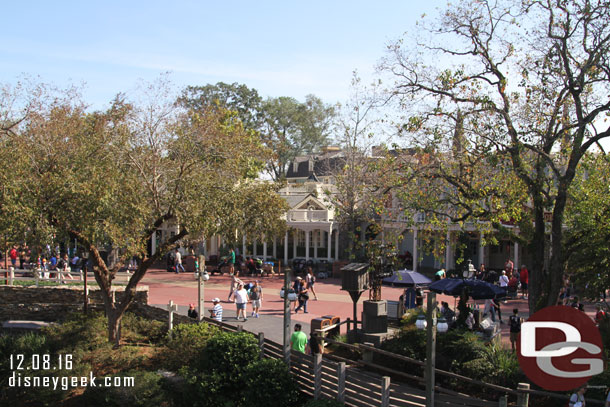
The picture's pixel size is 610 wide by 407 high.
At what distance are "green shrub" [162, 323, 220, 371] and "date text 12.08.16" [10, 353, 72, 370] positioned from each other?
8.58 ft

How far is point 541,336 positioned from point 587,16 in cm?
699

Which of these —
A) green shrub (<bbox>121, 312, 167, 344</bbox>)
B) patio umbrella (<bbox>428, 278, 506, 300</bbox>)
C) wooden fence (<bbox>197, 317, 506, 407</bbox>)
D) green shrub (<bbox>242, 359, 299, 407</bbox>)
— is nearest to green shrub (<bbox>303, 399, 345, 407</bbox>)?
wooden fence (<bbox>197, 317, 506, 407</bbox>)

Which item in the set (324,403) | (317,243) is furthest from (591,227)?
(317,243)

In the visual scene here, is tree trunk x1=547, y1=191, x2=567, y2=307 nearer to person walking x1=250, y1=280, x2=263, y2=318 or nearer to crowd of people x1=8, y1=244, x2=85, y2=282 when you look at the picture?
person walking x1=250, y1=280, x2=263, y2=318

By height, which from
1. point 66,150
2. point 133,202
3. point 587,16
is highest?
point 587,16

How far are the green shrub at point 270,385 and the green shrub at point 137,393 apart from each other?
234cm

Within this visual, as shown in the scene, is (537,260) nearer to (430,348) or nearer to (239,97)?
(430,348)

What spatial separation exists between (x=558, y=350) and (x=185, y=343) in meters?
9.98

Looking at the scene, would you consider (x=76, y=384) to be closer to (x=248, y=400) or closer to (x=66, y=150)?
(x=248, y=400)

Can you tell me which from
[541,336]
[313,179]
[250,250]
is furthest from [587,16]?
[313,179]

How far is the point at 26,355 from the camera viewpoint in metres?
15.9

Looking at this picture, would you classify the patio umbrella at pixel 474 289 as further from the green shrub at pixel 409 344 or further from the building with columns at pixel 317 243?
the building with columns at pixel 317 243

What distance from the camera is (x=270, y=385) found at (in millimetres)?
12500

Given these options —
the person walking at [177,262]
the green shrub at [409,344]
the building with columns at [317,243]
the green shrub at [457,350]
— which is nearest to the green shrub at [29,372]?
the green shrub at [409,344]
